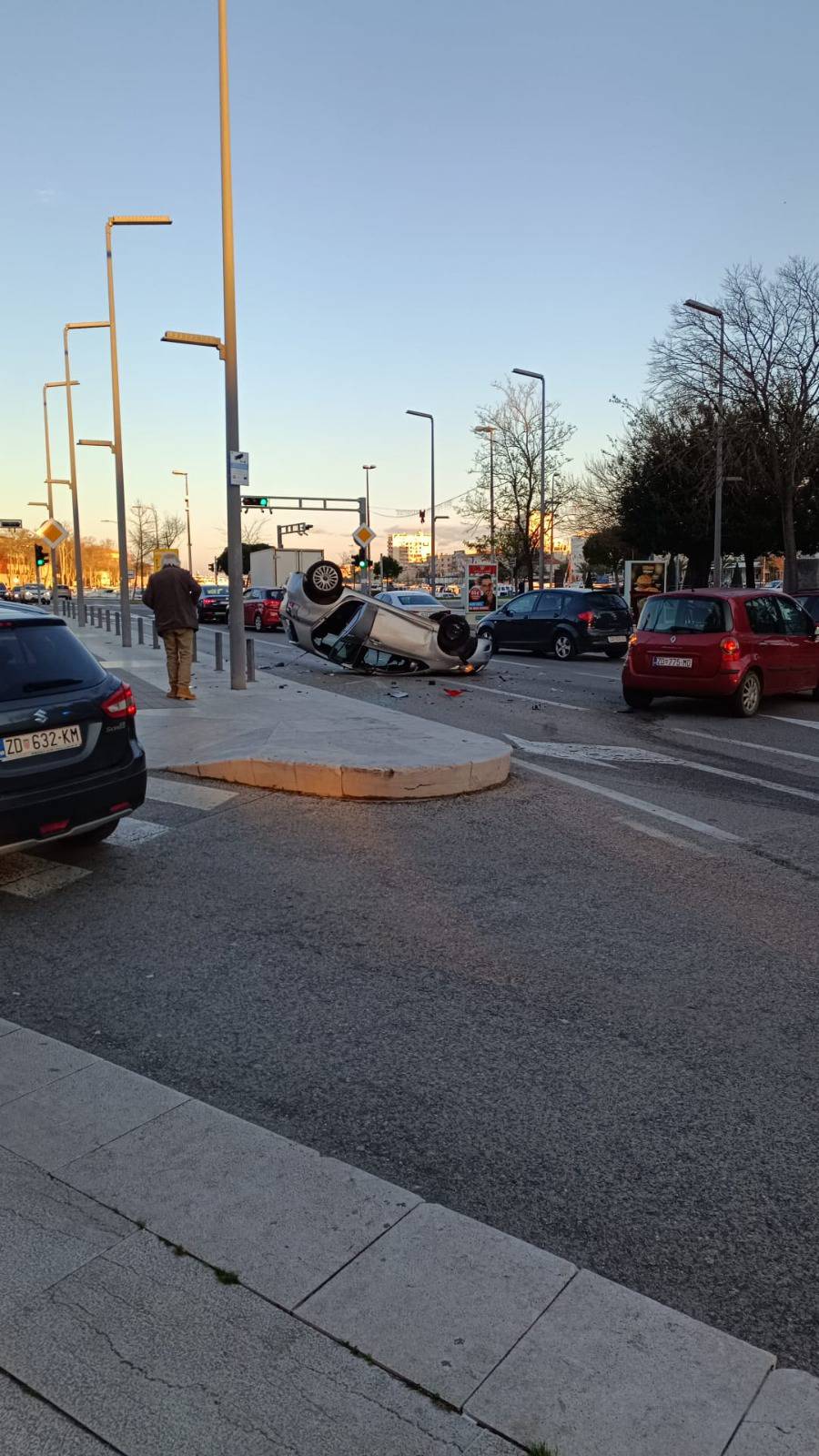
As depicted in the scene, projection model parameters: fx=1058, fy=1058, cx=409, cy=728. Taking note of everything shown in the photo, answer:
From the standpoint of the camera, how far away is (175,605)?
13281 mm

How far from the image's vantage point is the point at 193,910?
5500 millimetres

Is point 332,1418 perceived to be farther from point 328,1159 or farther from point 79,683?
point 79,683

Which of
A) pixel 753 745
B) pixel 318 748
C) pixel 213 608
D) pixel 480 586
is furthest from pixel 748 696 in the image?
pixel 213 608

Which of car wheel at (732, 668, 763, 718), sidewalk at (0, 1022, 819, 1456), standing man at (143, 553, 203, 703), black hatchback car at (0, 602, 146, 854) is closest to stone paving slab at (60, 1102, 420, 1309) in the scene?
sidewalk at (0, 1022, 819, 1456)

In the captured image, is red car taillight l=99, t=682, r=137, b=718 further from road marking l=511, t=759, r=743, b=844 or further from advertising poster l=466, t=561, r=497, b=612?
advertising poster l=466, t=561, r=497, b=612

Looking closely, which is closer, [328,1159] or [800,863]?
[328,1159]

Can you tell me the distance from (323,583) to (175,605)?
6.00 m

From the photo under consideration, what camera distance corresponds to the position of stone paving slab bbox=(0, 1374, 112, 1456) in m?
2.06

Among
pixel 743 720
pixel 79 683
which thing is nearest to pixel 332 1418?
pixel 79 683

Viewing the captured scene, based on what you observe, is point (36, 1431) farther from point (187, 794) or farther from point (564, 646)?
point (564, 646)

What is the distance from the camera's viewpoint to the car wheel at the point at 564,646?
76.3 ft

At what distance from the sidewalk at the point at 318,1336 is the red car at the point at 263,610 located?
113 ft

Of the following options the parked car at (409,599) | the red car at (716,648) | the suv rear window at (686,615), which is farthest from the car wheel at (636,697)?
the parked car at (409,599)

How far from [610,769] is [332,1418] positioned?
8.02 m
